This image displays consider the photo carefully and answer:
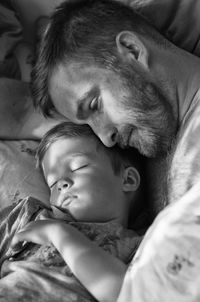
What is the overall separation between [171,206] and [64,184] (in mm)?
448

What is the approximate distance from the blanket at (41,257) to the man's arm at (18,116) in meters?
0.29

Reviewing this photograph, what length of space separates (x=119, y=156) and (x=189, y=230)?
1.93 feet

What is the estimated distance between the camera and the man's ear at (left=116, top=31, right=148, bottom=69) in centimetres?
132

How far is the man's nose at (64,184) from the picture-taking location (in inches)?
49.1

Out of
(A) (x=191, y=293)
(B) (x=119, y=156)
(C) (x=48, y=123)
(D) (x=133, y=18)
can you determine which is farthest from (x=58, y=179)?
(A) (x=191, y=293)

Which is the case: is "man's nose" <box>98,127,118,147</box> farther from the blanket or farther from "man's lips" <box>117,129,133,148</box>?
the blanket

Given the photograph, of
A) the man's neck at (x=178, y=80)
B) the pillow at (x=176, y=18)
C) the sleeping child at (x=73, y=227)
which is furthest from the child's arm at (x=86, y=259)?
the pillow at (x=176, y=18)

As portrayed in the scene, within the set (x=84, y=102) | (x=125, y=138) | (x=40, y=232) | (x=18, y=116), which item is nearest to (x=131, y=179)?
(x=125, y=138)

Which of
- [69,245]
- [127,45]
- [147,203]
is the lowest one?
[147,203]

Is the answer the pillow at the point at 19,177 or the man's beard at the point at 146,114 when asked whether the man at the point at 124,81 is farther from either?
the pillow at the point at 19,177

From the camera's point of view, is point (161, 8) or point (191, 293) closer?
point (191, 293)

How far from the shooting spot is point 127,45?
4.39ft

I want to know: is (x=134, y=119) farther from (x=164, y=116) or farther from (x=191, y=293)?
(x=191, y=293)

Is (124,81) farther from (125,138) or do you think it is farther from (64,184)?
(64,184)
